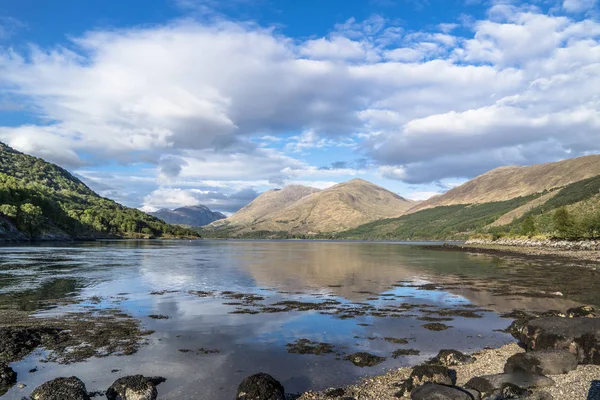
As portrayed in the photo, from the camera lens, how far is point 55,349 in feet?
73.8

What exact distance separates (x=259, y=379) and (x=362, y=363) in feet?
23.2

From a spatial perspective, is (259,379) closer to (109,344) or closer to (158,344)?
(158,344)

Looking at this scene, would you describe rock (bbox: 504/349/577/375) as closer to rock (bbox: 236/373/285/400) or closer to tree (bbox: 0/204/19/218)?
rock (bbox: 236/373/285/400)

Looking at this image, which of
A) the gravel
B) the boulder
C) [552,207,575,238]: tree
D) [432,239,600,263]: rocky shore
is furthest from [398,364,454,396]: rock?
[552,207,575,238]: tree

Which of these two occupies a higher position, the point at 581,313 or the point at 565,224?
the point at 565,224

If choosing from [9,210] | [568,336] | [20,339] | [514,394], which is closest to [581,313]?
[568,336]

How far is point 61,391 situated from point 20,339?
10.8m

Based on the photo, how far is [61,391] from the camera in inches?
611

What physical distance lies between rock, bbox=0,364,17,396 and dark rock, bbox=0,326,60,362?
203 centimetres

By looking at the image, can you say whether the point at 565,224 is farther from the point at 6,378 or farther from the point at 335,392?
the point at 6,378

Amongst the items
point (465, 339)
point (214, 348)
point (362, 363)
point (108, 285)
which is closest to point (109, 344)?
point (214, 348)

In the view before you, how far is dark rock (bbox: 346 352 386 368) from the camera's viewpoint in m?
20.8

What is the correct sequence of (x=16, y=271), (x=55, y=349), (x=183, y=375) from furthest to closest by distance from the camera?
1. (x=16, y=271)
2. (x=55, y=349)
3. (x=183, y=375)

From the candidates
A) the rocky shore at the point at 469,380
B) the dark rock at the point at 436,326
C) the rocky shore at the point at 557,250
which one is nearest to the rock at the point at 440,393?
the rocky shore at the point at 469,380
